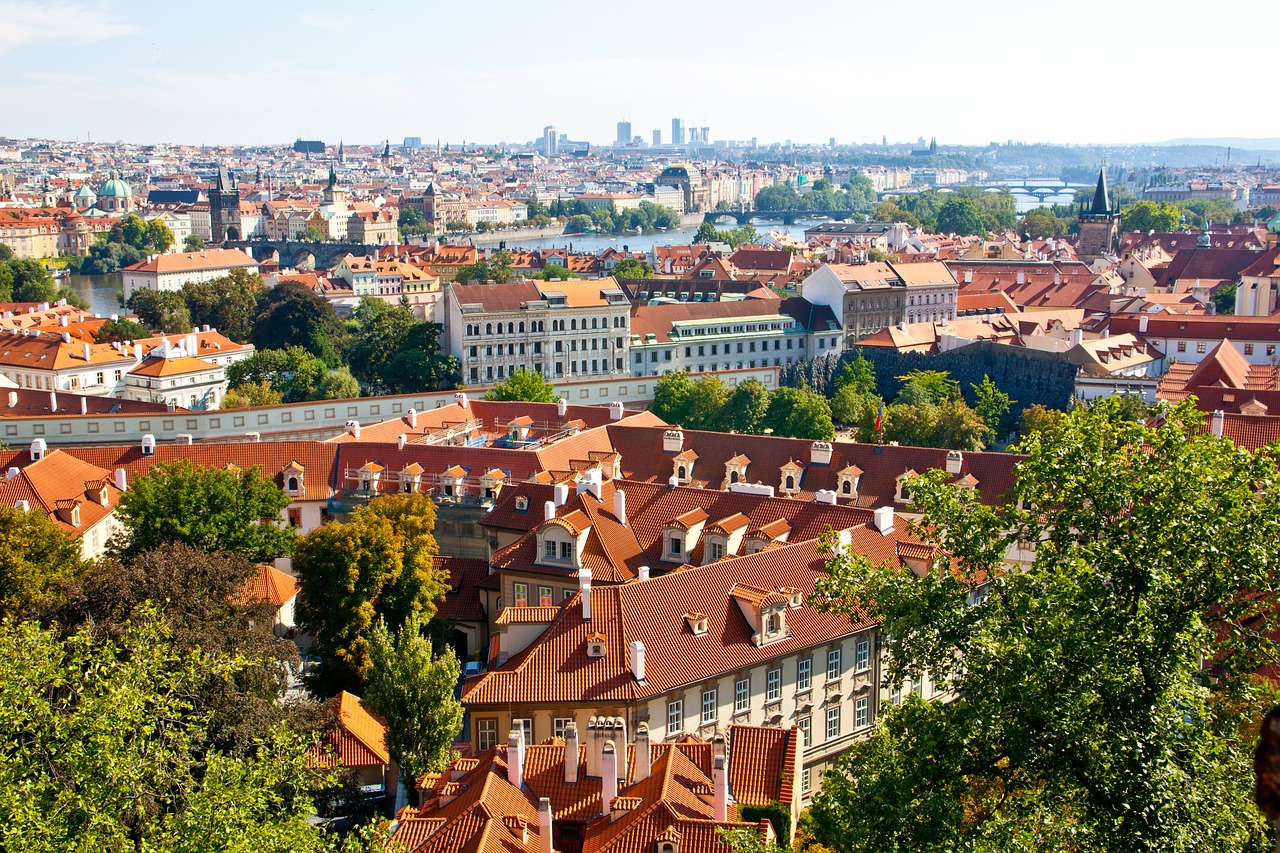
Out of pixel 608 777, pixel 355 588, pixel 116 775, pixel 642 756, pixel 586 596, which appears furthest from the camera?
pixel 355 588

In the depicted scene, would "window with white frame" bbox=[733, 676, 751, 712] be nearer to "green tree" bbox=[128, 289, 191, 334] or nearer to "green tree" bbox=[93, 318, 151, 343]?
"green tree" bbox=[93, 318, 151, 343]

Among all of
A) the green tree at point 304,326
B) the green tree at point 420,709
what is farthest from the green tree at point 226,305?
the green tree at point 420,709

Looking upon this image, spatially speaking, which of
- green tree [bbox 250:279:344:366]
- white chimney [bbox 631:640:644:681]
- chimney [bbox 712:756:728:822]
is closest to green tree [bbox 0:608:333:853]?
chimney [bbox 712:756:728:822]

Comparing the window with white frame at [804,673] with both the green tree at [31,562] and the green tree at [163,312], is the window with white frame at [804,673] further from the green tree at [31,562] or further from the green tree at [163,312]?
the green tree at [163,312]

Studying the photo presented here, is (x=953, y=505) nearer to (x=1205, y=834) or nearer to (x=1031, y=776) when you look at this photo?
(x=1031, y=776)

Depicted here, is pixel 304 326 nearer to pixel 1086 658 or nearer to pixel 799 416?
pixel 799 416

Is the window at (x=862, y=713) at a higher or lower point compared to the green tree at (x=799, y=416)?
lower

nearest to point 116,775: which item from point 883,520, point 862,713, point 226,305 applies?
point 862,713
